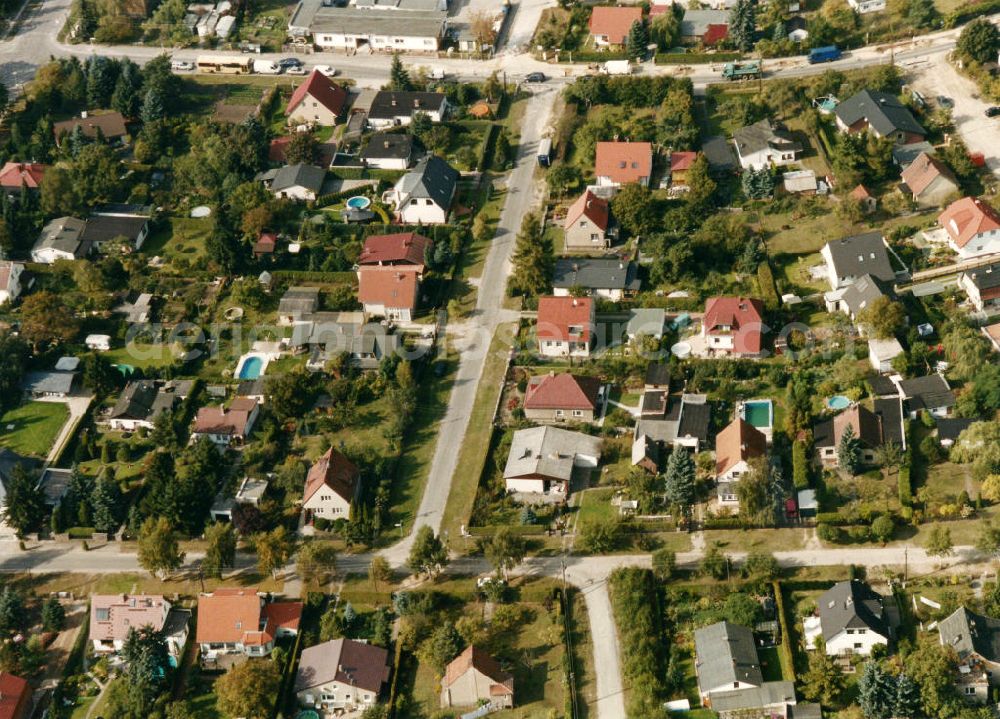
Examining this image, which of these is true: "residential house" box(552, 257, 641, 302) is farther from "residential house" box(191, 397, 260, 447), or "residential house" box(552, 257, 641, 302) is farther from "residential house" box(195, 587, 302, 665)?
"residential house" box(195, 587, 302, 665)

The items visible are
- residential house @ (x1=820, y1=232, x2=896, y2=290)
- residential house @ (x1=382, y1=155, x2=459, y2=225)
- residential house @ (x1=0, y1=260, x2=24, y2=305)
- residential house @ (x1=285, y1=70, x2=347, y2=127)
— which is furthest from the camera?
residential house @ (x1=285, y1=70, x2=347, y2=127)

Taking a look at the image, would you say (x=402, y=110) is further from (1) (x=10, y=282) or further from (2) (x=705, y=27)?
(1) (x=10, y=282)

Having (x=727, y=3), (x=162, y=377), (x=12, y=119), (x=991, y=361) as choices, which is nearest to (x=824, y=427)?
(x=991, y=361)

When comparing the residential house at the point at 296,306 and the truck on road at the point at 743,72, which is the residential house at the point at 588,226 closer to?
the residential house at the point at 296,306

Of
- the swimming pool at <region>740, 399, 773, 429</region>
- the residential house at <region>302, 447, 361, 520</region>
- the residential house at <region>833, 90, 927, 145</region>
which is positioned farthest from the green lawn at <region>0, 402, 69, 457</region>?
the residential house at <region>833, 90, 927, 145</region>

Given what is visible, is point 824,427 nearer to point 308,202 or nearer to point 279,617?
point 279,617

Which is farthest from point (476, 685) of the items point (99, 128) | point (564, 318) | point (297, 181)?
point (99, 128)
